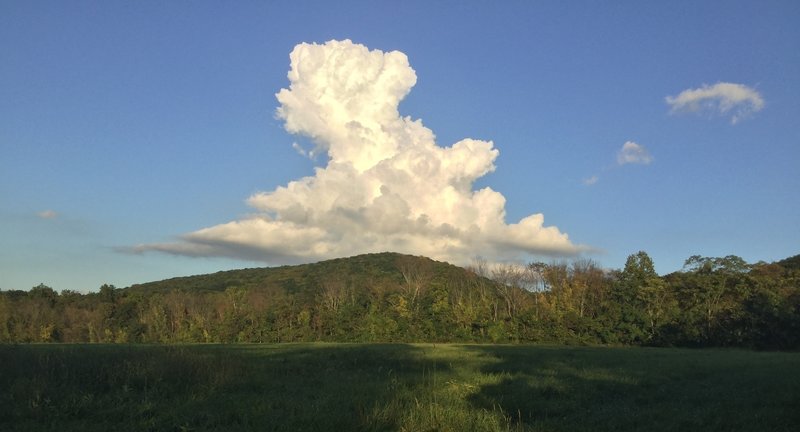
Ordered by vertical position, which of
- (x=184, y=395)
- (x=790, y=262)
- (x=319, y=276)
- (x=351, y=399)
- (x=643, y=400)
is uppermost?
(x=319, y=276)

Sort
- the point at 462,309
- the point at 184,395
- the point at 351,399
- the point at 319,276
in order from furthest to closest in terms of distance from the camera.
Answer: the point at 319,276 → the point at 462,309 → the point at 184,395 → the point at 351,399

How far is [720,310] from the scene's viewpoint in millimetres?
69688

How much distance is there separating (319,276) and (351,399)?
376ft

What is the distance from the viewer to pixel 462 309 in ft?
271

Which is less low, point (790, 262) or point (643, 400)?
point (790, 262)

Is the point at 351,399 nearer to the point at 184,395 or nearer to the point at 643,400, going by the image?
the point at 184,395

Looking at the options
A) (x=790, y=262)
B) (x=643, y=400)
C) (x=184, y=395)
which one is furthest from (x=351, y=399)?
(x=790, y=262)

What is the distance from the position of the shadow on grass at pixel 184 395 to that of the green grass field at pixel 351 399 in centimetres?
3

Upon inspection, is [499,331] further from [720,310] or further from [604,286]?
[720,310]

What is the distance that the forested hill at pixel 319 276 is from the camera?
10625cm

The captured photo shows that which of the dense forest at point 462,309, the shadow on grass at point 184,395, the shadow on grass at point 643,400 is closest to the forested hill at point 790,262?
the dense forest at point 462,309

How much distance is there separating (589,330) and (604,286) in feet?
43.0

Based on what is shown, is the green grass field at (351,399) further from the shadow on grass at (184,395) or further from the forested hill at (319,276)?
the forested hill at (319,276)

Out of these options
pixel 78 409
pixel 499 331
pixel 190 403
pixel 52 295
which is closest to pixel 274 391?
pixel 190 403
